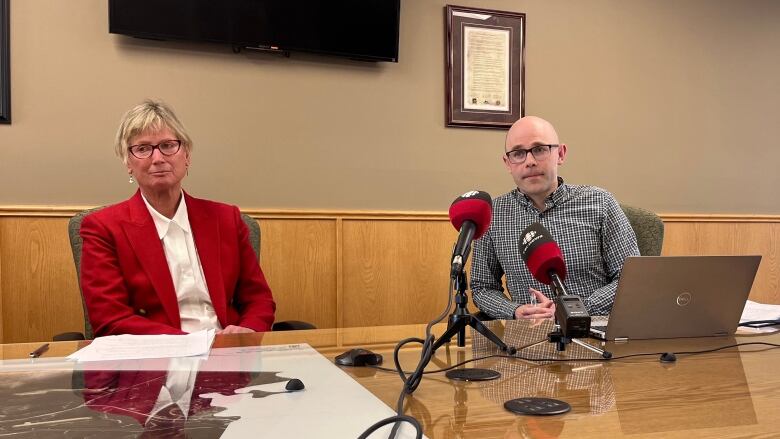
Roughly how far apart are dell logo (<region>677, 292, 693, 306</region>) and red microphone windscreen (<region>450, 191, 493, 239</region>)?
0.62m

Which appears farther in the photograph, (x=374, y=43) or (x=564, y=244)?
(x=374, y=43)

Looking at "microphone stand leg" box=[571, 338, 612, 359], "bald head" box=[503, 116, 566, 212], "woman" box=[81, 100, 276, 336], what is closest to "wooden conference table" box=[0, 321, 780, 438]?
"microphone stand leg" box=[571, 338, 612, 359]

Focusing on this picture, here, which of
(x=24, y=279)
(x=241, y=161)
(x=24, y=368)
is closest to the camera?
(x=24, y=368)

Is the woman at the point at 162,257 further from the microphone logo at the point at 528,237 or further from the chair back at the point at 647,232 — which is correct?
the chair back at the point at 647,232

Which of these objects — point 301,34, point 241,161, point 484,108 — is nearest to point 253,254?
point 241,161

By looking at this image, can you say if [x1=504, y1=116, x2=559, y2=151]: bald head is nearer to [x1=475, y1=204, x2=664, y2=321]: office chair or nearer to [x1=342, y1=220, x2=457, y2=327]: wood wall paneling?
[x1=475, y1=204, x2=664, y2=321]: office chair

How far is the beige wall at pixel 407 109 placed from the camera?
259 cm

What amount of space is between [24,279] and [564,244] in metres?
2.20

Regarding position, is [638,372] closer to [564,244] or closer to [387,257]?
[564,244]

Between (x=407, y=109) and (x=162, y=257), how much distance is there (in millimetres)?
1612

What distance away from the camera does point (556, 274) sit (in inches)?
43.8

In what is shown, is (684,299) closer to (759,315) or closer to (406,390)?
(759,315)

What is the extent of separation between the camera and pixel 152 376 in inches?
40.6

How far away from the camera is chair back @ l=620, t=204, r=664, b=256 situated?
2.40 metres
